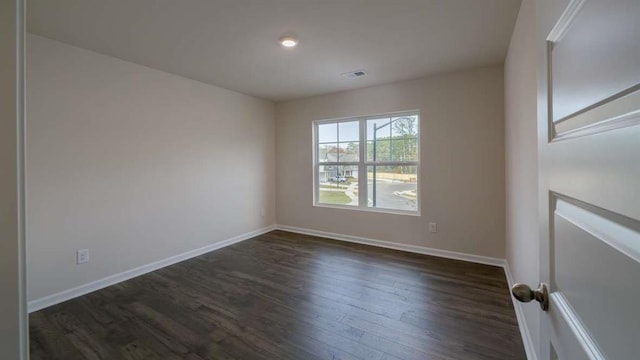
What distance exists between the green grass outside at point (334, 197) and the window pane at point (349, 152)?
0.56 m

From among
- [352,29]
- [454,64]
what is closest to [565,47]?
[352,29]

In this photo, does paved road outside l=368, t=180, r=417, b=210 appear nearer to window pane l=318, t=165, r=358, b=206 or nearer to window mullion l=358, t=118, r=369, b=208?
window mullion l=358, t=118, r=369, b=208

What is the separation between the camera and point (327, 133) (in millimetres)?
4594

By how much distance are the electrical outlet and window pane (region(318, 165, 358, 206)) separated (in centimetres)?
306

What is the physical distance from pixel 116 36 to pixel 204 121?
1.43 metres

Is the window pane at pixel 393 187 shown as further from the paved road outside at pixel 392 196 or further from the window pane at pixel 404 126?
the window pane at pixel 404 126

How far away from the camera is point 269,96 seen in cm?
452

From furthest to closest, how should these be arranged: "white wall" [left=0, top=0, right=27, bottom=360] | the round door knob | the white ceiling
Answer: the white ceiling < "white wall" [left=0, top=0, right=27, bottom=360] < the round door knob

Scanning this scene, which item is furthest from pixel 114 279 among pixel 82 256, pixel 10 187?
pixel 10 187

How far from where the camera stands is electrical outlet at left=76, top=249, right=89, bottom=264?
2615 millimetres

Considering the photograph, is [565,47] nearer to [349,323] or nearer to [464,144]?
[349,323]

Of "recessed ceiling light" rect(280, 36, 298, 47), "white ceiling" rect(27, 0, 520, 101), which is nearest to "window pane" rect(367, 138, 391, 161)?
"white ceiling" rect(27, 0, 520, 101)

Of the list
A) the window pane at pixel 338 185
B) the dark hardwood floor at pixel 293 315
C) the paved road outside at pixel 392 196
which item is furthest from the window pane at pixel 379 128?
the dark hardwood floor at pixel 293 315

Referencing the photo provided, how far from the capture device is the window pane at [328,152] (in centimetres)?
454
